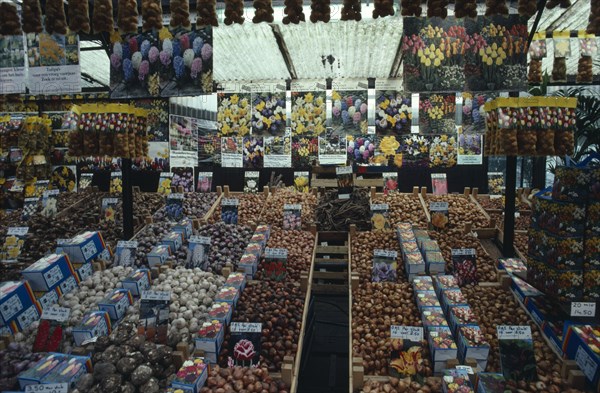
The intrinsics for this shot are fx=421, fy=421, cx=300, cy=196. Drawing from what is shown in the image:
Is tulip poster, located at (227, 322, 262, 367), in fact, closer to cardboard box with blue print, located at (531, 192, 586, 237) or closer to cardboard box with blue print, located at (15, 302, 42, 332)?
cardboard box with blue print, located at (15, 302, 42, 332)

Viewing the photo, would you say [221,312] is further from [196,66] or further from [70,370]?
[196,66]

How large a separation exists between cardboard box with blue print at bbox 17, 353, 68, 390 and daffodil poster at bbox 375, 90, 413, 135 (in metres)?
5.32

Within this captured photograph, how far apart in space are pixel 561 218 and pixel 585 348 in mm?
779

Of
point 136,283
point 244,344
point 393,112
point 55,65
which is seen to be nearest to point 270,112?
point 393,112

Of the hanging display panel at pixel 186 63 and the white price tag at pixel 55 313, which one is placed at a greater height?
the hanging display panel at pixel 186 63

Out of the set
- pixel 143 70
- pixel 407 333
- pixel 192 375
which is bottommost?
pixel 192 375

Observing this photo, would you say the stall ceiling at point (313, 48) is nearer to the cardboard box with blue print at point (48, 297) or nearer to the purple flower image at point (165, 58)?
the purple flower image at point (165, 58)

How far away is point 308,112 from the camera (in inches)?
276

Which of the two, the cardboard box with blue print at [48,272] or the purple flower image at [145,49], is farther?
the purple flower image at [145,49]

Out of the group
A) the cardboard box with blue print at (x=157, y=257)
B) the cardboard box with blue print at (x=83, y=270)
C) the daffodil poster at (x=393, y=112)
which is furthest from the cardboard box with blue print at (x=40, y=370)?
the daffodil poster at (x=393, y=112)

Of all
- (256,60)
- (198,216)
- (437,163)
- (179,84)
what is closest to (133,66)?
(179,84)

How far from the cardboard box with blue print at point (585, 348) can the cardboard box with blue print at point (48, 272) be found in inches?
130

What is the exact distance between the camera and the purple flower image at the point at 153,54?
457 centimetres

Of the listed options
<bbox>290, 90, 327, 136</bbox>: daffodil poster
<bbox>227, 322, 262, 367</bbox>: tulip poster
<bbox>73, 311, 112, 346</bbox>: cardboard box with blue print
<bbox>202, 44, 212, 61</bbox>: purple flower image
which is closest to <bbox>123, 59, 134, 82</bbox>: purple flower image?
<bbox>202, 44, 212, 61</bbox>: purple flower image
